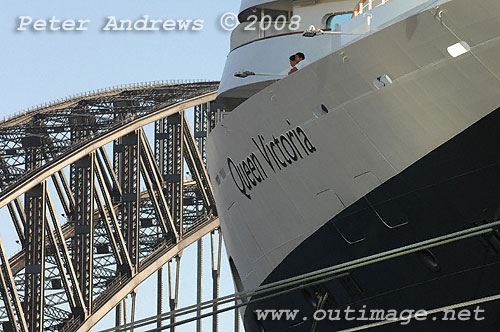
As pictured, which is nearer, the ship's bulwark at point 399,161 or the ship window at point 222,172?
the ship's bulwark at point 399,161

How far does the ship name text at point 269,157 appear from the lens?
54.8 ft

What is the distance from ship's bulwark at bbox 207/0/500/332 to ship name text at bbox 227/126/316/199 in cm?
11

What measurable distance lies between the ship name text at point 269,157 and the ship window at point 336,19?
345cm

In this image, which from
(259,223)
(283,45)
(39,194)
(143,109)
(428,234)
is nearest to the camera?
Answer: (428,234)

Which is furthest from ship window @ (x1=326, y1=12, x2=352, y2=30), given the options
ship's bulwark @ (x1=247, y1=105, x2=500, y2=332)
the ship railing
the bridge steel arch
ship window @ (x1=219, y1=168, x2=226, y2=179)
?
the bridge steel arch

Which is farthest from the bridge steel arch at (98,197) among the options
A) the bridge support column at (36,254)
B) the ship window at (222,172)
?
the ship window at (222,172)

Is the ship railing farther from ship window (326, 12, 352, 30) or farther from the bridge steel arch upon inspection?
the bridge steel arch

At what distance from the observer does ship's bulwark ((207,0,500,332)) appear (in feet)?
47.5

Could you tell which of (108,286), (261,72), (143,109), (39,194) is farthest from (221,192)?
(143,109)

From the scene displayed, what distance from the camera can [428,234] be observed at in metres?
15.3

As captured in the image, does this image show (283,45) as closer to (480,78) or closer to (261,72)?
(261,72)

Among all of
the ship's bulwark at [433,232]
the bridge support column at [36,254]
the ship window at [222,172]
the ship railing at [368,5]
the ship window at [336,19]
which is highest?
the bridge support column at [36,254]

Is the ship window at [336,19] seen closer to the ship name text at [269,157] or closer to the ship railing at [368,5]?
the ship railing at [368,5]

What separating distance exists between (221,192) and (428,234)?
666cm
